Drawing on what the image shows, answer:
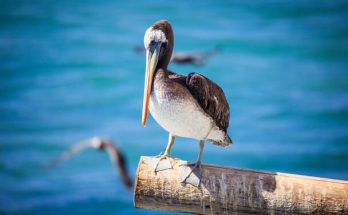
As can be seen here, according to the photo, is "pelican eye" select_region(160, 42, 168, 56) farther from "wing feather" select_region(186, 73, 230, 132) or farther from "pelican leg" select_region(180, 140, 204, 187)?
"pelican leg" select_region(180, 140, 204, 187)

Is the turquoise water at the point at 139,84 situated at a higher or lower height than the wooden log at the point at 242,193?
higher

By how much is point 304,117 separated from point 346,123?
0.67 meters

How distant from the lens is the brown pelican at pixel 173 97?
2.96 m

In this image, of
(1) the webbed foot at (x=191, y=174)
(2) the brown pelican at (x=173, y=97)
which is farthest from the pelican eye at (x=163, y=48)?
(1) the webbed foot at (x=191, y=174)

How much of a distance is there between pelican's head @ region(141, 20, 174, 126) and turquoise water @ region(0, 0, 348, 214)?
395cm

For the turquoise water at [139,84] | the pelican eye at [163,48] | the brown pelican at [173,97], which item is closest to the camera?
the brown pelican at [173,97]

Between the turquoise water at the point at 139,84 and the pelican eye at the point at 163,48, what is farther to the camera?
the turquoise water at the point at 139,84

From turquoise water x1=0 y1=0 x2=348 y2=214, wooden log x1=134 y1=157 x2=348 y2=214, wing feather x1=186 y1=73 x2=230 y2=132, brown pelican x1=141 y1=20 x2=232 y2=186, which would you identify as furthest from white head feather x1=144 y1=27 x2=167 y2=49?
turquoise water x1=0 y1=0 x2=348 y2=214

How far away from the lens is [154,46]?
3.08 meters

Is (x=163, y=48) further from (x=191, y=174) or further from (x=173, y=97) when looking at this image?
(x=191, y=174)

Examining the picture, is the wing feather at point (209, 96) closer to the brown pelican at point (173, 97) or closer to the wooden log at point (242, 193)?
the brown pelican at point (173, 97)

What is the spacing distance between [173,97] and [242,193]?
1.97ft

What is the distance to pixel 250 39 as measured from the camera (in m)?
11.6

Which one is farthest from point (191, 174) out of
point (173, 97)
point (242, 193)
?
point (173, 97)
